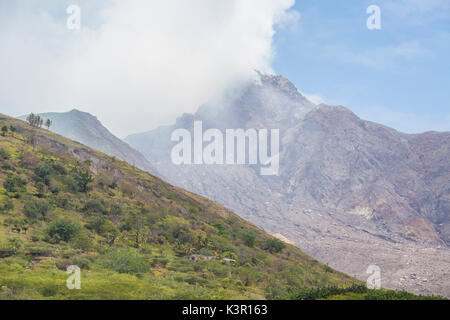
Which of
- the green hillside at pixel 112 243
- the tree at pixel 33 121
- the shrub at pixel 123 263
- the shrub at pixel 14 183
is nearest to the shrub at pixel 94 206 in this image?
the green hillside at pixel 112 243

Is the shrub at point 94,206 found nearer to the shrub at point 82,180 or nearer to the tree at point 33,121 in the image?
the shrub at point 82,180

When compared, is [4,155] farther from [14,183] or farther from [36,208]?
[36,208]

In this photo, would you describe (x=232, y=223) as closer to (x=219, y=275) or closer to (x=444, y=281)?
(x=219, y=275)

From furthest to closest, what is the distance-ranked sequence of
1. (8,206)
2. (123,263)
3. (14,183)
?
(14,183)
(8,206)
(123,263)

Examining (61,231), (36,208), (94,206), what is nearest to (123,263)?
(61,231)

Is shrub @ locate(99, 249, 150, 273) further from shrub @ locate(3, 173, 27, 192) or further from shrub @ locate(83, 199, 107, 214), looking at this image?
shrub @ locate(3, 173, 27, 192)
